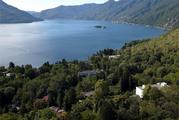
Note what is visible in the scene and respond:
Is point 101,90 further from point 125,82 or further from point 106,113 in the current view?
point 106,113

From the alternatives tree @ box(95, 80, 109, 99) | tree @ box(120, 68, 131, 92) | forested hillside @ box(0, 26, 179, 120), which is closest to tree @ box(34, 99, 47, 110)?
forested hillside @ box(0, 26, 179, 120)

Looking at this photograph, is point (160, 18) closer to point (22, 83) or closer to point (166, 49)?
point (166, 49)

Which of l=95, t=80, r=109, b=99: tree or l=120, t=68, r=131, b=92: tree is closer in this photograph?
l=95, t=80, r=109, b=99: tree

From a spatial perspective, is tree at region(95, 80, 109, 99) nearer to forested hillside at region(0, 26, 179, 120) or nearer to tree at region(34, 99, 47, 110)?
forested hillside at region(0, 26, 179, 120)

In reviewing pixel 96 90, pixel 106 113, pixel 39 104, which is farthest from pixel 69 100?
pixel 106 113

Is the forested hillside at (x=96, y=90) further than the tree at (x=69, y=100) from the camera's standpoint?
No

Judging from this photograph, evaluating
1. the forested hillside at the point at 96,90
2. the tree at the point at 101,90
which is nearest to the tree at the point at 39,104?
the forested hillside at the point at 96,90

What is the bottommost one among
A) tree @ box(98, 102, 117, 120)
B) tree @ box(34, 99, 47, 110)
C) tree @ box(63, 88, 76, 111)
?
tree @ box(34, 99, 47, 110)

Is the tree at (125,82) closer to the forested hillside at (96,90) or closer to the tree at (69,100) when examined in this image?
the forested hillside at (96,90)
